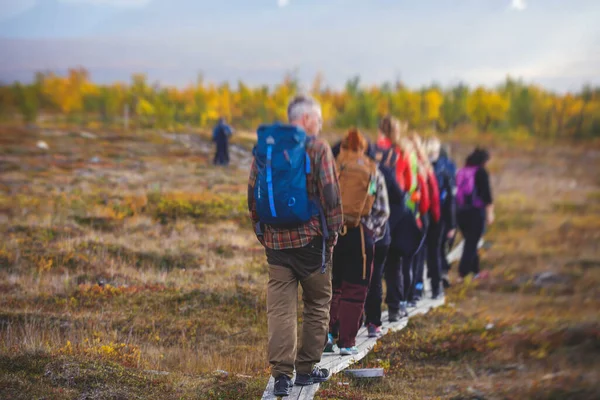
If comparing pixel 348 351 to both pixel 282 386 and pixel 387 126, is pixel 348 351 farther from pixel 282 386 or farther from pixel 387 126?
pixel 387 126

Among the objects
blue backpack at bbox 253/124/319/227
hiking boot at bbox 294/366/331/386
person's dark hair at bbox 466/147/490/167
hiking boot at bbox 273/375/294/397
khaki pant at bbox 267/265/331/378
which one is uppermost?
blue backpack at bbox 253/124/319/227

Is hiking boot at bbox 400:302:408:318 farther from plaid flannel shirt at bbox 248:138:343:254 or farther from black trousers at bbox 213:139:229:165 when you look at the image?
black trousers at bbox 213:139:229:165

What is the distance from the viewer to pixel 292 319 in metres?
4.48

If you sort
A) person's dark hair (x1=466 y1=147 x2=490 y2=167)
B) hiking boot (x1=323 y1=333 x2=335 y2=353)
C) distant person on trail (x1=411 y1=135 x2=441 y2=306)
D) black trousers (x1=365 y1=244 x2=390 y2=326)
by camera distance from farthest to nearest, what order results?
1. person's dark hair (x1=466 y1=147 x2=490 y2=167)
2. distant person on trail (x1=411 y1=135 x2=441 y2=306)
3. black trousers (x1=365 y1=244 x2=390 y2=326)
4. hiking boot (x1=323 y1=333 x2=335 y2=353)

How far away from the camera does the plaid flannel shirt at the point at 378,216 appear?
559 centimetres

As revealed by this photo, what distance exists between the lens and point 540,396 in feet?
12.8

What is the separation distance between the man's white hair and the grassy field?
83.1 inches

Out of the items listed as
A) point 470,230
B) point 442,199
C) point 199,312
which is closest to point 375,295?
point 199,312

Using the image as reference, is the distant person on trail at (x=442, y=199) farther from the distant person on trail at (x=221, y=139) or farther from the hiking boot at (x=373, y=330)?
the distant person on trail at (x=221, y=139)

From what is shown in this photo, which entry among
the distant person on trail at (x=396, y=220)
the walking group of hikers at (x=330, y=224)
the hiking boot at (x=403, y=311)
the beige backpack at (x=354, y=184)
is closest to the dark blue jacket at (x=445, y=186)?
the walking group of hikers at (x=330, y=224)

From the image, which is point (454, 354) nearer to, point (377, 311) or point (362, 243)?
point (377, 311)

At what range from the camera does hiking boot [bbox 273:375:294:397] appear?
435 cm

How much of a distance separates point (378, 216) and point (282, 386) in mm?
1965

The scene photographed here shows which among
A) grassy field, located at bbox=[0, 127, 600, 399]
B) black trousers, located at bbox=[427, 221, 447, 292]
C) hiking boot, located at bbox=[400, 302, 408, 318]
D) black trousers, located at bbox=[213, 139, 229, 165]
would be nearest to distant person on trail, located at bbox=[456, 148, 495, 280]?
grassy field, located at bbox=[0, 127, 600, 399]
